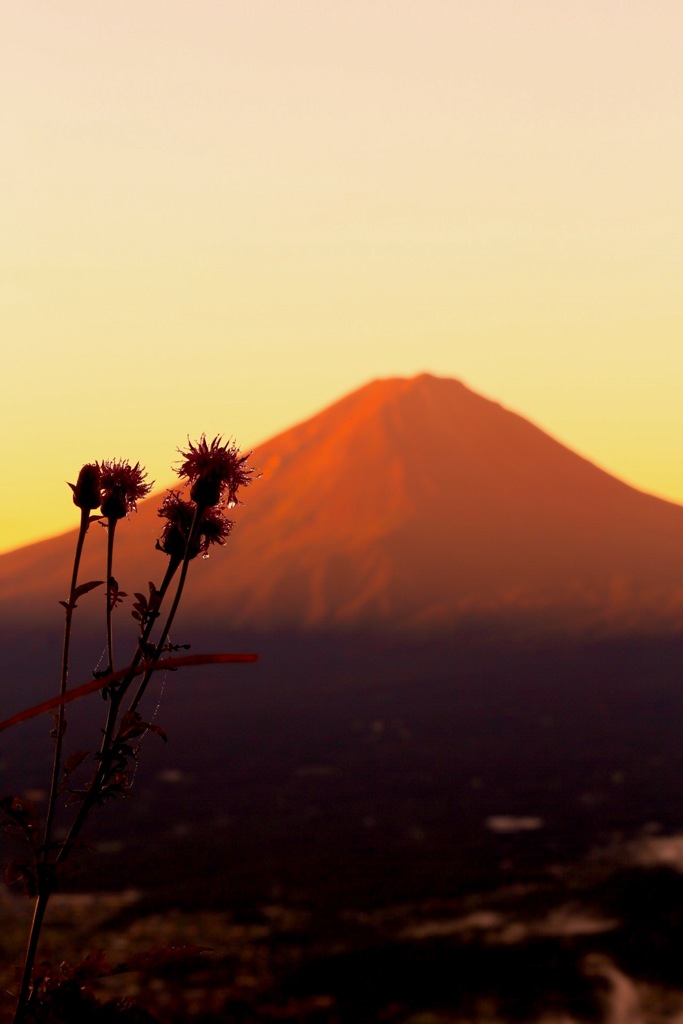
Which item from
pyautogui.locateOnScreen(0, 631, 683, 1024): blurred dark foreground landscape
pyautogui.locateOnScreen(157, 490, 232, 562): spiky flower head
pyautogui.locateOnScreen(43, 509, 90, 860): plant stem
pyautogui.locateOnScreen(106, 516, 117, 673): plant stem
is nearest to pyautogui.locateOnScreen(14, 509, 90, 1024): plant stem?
pyautogui.locateOnScreen(43, 509, 90, 860): plant stem

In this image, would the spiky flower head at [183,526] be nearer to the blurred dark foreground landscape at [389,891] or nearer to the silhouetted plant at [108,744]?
the silhouetted plant at [108,744]

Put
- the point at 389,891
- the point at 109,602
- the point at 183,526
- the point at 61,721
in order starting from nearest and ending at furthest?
1. the point at 61,721
2. the point at 109,602
3. the point at 183,526
4. the point at 389,891

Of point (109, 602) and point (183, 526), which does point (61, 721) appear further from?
point (183, 526)

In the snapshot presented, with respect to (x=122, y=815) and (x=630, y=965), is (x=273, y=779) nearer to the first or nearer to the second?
(x=122, y=815)

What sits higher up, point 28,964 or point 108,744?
point 108,744

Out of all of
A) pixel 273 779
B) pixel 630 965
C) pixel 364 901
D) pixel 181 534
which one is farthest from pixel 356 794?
pixel 181 534

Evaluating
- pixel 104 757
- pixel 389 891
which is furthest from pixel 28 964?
pixel 389 891

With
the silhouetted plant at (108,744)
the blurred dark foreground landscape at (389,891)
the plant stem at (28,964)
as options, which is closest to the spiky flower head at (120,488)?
the silhouetted plant at (108,744)
